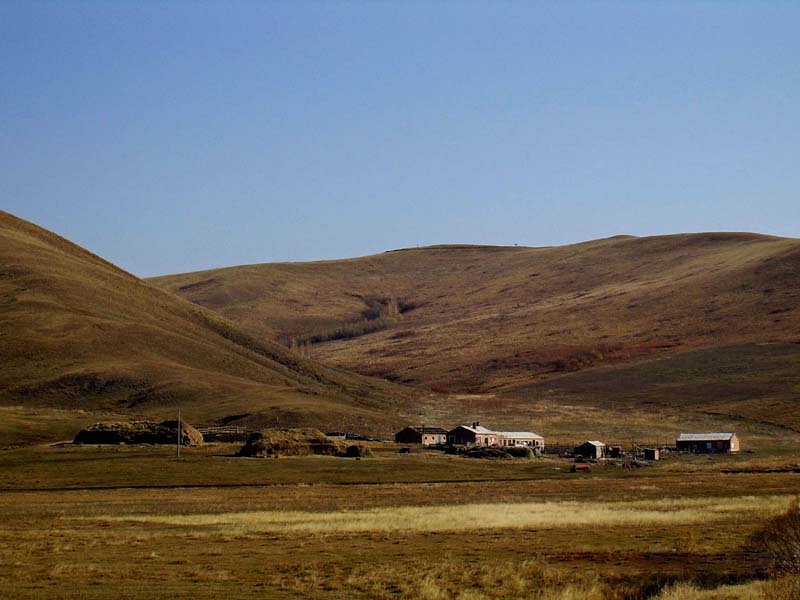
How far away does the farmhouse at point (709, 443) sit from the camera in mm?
93750

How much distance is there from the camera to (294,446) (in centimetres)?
7594

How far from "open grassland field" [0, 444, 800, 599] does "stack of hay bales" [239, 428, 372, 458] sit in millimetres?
6158

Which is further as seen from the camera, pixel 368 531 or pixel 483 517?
pixel 483 517

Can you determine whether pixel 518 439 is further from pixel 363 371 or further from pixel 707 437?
pixel 363 371

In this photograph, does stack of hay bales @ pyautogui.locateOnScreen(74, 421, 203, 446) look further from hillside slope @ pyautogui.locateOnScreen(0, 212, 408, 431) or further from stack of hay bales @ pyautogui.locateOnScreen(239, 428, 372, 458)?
hillside slope @ pyautogui.locateOnScreen(0, 212, 408, 431)

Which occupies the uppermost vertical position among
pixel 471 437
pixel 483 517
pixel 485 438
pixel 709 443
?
pixel 471 437

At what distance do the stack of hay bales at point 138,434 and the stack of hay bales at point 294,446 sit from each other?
6.71 metres

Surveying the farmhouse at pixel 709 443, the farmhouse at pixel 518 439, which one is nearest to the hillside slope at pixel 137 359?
the farmhouse at pixel 518 439

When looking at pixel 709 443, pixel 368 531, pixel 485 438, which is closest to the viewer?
pixel 368 531

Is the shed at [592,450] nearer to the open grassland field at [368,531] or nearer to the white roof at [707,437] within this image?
the white roof at [707,437]

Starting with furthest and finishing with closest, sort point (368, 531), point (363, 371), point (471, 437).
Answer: point (363, 371) → point (471, 437) → point (368, 531)

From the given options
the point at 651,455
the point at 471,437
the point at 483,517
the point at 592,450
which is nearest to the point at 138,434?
the point at 471,437

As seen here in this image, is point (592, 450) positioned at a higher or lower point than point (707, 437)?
lower

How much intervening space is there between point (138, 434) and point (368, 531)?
51.7 metres
